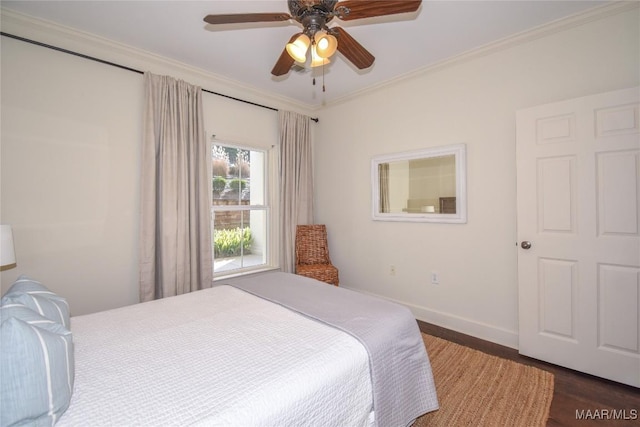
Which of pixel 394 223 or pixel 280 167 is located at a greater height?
pixel 280 167

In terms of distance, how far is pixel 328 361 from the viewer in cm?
116

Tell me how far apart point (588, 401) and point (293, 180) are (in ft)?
10.8

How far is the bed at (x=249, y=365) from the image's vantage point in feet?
3.02

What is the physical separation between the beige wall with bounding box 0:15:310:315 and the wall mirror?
252 cm

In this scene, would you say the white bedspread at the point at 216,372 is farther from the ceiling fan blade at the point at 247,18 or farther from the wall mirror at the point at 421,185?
the wall mirror at the point at 421,185

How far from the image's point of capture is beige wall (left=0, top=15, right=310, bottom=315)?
2.10m

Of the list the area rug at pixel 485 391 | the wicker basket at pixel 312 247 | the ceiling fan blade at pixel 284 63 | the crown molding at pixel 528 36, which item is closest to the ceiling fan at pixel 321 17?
the ceiling fan blade at pixel 284 63

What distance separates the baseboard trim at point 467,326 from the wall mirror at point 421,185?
3.17 feet

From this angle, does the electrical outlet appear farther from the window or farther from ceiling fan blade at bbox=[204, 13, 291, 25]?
ceiling fan blade at bbox=[204, 13, 291, 25]

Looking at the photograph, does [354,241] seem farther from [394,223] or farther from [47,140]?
[47,140]

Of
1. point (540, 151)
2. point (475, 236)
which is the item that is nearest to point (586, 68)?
point (540, 151)

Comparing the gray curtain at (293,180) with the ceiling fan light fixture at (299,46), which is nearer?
A: the ceiling fan light fixture at (299,46)

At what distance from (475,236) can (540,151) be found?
0.88m

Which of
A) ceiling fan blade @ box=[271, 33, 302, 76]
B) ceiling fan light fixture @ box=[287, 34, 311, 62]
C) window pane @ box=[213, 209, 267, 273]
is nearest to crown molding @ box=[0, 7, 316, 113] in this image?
ceiling fan blade @ box=[271, 33, 302, 76]
